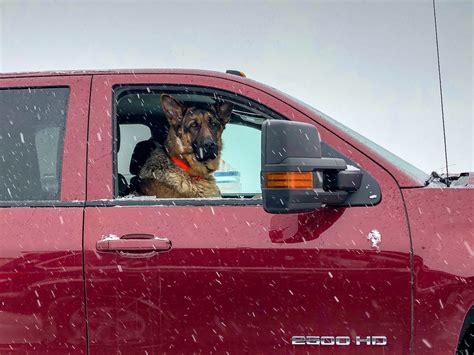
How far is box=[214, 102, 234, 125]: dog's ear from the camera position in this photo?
11.6 feet

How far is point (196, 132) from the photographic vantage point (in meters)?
3.86

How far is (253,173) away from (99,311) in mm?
1350

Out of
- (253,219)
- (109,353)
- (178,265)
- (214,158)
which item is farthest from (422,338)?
(214,158)

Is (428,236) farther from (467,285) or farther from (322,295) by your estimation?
(322,295)

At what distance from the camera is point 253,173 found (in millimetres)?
3623

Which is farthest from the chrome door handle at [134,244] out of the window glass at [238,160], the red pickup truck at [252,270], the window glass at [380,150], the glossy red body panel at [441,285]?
the window glass at [238,160]

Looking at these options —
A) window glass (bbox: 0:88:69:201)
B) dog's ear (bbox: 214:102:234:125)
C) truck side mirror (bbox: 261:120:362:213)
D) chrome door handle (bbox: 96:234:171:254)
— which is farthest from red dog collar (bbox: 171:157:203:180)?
truck side mirror (bbox: 261:120:362:213)

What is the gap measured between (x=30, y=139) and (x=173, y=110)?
3.11 ft

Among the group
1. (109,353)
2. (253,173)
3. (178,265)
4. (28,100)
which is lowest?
(109,353)

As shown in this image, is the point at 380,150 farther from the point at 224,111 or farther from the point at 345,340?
the point at 224,111

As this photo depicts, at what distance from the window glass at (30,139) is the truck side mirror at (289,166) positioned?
98cm

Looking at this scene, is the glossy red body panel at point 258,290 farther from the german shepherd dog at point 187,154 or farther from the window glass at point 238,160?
the window glass at point 238,160

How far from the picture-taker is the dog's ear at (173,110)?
360 centimetres

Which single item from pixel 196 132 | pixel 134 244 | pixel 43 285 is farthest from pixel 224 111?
pixel 43 285
